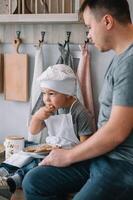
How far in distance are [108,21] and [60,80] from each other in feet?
1.57

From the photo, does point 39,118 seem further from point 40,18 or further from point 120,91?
point 120,91

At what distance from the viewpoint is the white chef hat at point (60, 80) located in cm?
181

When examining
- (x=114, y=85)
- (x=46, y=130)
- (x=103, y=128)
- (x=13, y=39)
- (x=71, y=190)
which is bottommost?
(x=71, y=190)

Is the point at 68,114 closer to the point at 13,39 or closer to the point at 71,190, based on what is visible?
the point at 71,190

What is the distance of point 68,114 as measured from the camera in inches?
73.7

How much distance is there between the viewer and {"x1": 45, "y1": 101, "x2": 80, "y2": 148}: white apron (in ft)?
6.10

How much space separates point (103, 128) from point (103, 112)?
4.6 inches

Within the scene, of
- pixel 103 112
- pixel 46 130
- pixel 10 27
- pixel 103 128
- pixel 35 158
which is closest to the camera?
pixel 103 128

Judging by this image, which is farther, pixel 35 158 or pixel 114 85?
pixel 35 158

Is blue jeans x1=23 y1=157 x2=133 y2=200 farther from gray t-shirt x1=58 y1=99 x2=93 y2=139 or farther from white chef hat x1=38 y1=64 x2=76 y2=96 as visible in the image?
white chef hat x1=38 y1=64 x2=76 y2=96

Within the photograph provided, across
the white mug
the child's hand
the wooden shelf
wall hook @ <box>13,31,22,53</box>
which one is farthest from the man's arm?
wall hook @ <box>13,31,22,53</box>

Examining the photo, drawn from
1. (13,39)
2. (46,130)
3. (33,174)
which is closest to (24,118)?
(46,130)

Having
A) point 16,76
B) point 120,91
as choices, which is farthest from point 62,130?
point 120,91

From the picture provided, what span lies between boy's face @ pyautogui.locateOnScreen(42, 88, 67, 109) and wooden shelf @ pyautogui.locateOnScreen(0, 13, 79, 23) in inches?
14.9
